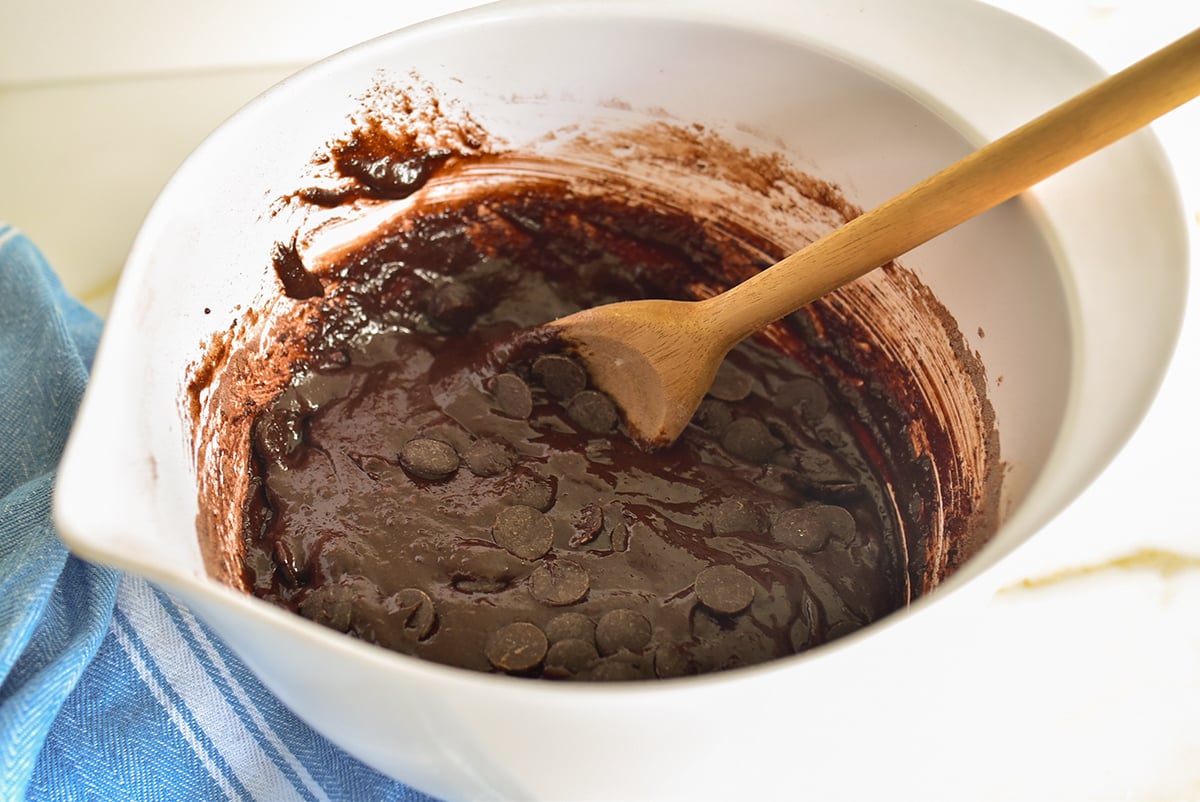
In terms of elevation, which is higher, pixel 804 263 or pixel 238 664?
pixel 804 263

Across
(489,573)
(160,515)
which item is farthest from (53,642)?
(489,573)

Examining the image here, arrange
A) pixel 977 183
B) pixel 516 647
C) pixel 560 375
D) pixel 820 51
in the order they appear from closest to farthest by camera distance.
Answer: pixel 977 183 → pixel 516 647 → pixel 820 51 → pixel 560 375

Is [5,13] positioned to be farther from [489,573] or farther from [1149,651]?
[1149,651]

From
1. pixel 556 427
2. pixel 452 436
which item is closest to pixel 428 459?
pixel 452 436

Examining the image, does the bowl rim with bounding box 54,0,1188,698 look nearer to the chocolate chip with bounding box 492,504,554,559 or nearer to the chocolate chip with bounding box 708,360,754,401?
the chocolate chip with bounding box 492,504,554,559

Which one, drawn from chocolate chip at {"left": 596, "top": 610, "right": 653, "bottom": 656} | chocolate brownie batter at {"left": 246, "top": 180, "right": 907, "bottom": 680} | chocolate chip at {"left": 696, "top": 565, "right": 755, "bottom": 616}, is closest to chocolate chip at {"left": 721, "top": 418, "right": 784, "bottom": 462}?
chocolate brownie batter at {"left": 246, "top": 180, "right": 907, "bottom": 680}

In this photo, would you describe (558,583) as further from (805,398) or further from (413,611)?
(805,398)
